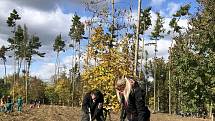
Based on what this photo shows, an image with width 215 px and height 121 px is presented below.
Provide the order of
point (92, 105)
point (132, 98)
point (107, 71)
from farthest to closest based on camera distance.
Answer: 1. point (107, 71)
2. point (92, 105)
3. point (132, 98)

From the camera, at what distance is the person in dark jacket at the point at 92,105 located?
1305 cm

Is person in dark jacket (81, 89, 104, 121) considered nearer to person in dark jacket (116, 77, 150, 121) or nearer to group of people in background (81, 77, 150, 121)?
group of people in background (81, 77, 150, 121)

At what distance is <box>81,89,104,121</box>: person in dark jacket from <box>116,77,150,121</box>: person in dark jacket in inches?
170

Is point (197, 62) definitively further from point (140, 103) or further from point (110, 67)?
point (140, 103)

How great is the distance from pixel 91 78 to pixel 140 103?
15.9 meters

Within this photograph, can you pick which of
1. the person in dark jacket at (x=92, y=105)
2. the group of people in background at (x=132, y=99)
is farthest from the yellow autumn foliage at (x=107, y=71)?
the group of people in background at (x=132, y=99)

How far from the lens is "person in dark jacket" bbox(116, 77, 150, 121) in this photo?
8.34m

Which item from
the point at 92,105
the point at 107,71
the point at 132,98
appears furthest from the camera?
the point at 107,71

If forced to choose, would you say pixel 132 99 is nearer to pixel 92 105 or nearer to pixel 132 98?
pixel 132 98

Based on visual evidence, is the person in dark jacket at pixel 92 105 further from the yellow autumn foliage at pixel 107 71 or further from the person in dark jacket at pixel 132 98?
the yellow autumn foliage at pixel 107 71

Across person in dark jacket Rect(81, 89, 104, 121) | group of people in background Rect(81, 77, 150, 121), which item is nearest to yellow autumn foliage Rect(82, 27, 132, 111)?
person in dark jacket Rect(81, 89, 104, 121)

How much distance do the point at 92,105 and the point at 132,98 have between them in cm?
471

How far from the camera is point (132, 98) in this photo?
8.52 m

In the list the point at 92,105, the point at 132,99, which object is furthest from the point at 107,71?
the point at 132,99
